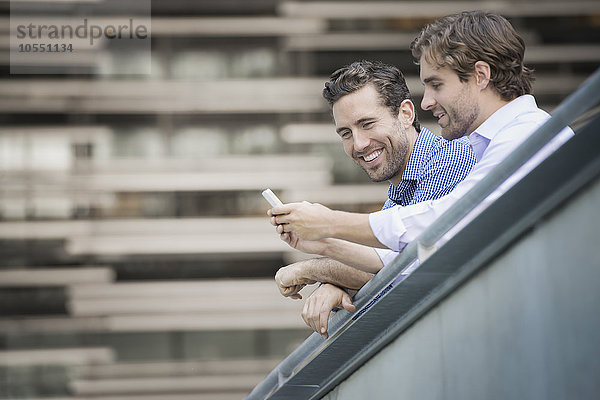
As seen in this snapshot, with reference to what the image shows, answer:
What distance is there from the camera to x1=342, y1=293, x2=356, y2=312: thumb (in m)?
2.04

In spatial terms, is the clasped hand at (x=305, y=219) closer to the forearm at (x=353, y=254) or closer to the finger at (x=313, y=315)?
the forearm at (x=353, y=254)

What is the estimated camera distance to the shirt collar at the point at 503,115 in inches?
79.4

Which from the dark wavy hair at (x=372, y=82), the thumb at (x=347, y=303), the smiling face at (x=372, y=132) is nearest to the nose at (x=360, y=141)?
the smiling face at (x=372, y=132)

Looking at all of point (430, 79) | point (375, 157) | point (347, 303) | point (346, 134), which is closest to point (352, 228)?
point (347, 303)

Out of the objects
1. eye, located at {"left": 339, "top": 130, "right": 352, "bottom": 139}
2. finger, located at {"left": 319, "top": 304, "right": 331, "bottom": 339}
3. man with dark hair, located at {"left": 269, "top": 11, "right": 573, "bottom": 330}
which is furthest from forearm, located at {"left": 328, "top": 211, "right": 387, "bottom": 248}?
eye, located at {"left": 339, "top": 130, "right": 352, "bottom": 139}

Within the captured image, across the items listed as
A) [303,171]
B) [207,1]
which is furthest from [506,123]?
[207,1]

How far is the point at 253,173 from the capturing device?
1667cm

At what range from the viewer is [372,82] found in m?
2.62

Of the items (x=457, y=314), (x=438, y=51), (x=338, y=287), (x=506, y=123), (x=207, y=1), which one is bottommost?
(x=457, y=314)

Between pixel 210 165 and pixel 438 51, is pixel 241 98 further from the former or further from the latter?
pixel 438 51

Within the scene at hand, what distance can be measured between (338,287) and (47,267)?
14.9 m

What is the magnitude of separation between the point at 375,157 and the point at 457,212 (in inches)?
39.6

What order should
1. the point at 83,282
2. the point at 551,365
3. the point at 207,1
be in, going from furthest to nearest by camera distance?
the point at 207,1
the point at 83,282
the point at 551,365

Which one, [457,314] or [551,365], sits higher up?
[457,314]
